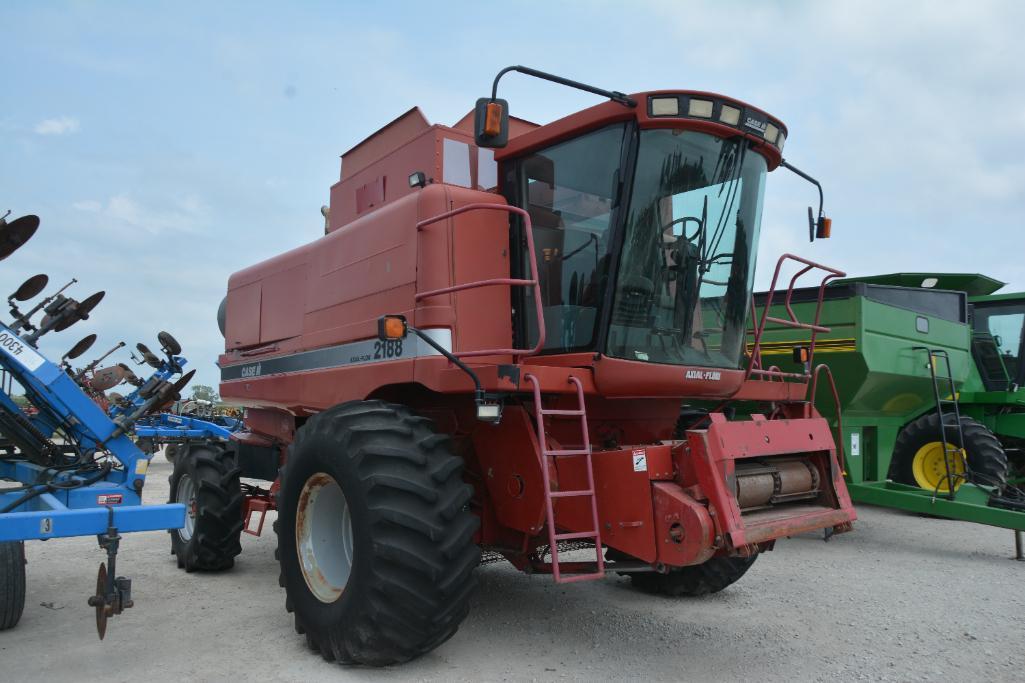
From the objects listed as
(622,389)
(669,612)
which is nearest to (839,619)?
(669,612)

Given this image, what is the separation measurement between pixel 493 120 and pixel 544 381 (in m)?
1.30

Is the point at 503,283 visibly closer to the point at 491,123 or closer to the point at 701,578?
the point at 491,123

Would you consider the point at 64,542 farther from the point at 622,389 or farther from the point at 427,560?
the point at 622,389

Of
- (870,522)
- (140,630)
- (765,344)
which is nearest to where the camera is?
(140,630)

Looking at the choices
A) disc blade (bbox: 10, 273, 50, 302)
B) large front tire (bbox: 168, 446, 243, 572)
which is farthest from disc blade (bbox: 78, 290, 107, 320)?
large front tire (bbox: 168, 446, 243, 572)

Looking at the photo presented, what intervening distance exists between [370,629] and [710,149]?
3059 mm

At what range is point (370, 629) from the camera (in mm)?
3799

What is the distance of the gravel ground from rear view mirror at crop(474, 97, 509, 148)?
2627mm

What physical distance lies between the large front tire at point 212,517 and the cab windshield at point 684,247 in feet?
12.0

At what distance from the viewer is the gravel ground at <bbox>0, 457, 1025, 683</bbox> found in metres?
4.05

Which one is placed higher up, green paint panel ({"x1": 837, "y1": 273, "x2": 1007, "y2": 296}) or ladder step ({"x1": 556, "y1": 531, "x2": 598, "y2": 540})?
green paint panel ({"x1": 837, "y1": 273, "x2": 1007, "y2": 296})

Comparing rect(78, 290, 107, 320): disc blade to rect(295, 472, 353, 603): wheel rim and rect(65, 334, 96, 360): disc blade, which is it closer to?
rect(65, 334, 96, 360): disc blade

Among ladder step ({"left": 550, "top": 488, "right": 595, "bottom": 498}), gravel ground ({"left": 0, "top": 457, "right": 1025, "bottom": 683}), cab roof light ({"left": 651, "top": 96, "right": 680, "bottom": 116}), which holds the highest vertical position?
cab roof light ({"left": 651, "top": 96, "right": 680, "bottom": 116})

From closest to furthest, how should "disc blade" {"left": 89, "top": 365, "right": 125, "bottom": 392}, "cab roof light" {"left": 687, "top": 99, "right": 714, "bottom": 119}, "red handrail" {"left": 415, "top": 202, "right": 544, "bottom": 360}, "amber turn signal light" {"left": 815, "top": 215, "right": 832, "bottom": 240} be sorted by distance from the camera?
1. "red handrail" {"left": 415, "top": 202, "right": 544, "bottom": 360}
2. "cab roof light" {"left": 687, "top": 99, "right": 714, "bottom": 119}
3. "amber turn signal light" {"left": 815, "top": 215, "right": 832, "bottom": 240}
4. "disc blade" {"left": 89, "top": 365, "right": 125, "bottom": 392}
